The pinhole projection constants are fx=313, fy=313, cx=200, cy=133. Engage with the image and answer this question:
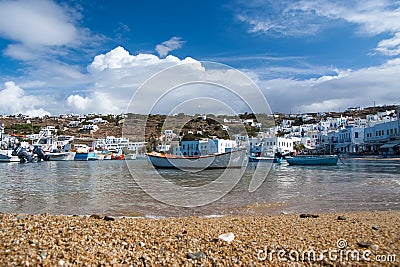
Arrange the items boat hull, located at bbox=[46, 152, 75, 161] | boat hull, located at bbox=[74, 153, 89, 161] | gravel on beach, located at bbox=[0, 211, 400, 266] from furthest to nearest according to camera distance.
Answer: boat hull, located at bbox=[74, 153, 89, 161]
boat hull, located at bbox=[46, 152, 75, 161]
gravel on beach, located at bbox=[0, 211, 400, 266]

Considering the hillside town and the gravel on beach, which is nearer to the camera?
the gravel on beach

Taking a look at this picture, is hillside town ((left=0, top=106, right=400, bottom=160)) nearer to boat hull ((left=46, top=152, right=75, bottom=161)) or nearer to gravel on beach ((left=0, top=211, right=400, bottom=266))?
boat hull ((left=46, top=152, right=75, bottom=161))

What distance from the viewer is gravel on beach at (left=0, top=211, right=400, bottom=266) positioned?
3939 millimetres

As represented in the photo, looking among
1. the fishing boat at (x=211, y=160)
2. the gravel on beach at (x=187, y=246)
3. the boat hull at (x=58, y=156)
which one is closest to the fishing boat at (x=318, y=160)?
the fishing boat at (x=211, y=160)

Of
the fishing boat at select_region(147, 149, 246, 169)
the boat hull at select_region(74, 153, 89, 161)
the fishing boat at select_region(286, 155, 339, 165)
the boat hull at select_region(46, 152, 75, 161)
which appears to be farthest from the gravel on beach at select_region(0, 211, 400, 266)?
the boat hull at select_region(74, 153, 89, 161)

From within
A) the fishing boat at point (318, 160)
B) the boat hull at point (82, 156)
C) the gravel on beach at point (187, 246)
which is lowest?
the boat hull at point (82, 156)

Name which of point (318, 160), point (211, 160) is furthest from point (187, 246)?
point (318, 160)

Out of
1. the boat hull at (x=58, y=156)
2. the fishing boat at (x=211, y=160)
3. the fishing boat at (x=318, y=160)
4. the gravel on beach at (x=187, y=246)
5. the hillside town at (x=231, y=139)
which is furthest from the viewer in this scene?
the boat hull at (x=58, y=156)

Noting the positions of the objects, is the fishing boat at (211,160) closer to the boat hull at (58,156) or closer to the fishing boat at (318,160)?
the fishing boat at (318,160)

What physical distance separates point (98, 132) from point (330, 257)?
517ft

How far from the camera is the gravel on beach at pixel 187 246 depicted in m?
3.94

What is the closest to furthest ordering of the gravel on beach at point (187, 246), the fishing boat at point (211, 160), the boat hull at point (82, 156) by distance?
the gravel on beach at point (187, 246) < the fishing boat at point (211, 160) < the boat hull at point (82, 156)

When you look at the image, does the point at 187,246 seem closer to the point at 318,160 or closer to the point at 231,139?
the point at 318,160

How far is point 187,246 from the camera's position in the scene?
4.71 m
